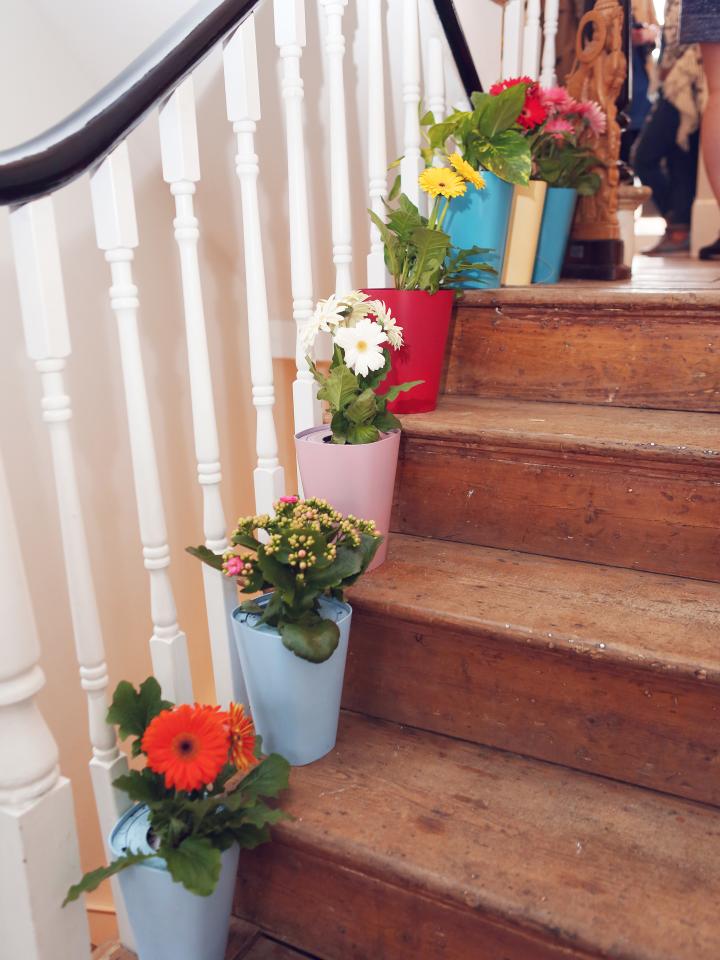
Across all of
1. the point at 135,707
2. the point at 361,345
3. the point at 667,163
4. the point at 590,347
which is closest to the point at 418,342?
the point at 361,345

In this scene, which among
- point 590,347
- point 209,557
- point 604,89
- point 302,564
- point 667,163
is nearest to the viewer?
point 302,564

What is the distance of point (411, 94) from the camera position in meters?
1.49

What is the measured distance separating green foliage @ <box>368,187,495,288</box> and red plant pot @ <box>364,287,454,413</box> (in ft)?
0.14

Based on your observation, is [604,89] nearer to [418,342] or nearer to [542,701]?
[418,342]

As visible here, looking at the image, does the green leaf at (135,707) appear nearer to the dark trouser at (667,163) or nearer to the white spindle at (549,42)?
the white spindle at (549,42)

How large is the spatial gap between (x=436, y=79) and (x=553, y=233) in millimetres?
509

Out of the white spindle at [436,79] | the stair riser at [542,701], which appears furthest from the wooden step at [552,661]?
the white spindle at [436,79]

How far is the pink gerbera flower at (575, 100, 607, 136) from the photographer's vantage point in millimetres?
1946

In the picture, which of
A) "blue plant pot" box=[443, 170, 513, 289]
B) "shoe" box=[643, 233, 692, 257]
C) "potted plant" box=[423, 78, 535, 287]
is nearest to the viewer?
"potted plant" box=[423, 78, 535, 287]

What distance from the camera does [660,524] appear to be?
3.94 ft

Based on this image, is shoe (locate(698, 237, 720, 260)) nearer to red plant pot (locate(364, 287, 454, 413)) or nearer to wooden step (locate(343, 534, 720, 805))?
red plant pot (locate(364, 287, 454, 413))

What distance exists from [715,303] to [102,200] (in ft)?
3.25

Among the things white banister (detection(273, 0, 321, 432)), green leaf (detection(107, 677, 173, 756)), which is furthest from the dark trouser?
green leaf (detection(107, 677, 173, 756))

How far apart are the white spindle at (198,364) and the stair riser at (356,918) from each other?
298 mm
